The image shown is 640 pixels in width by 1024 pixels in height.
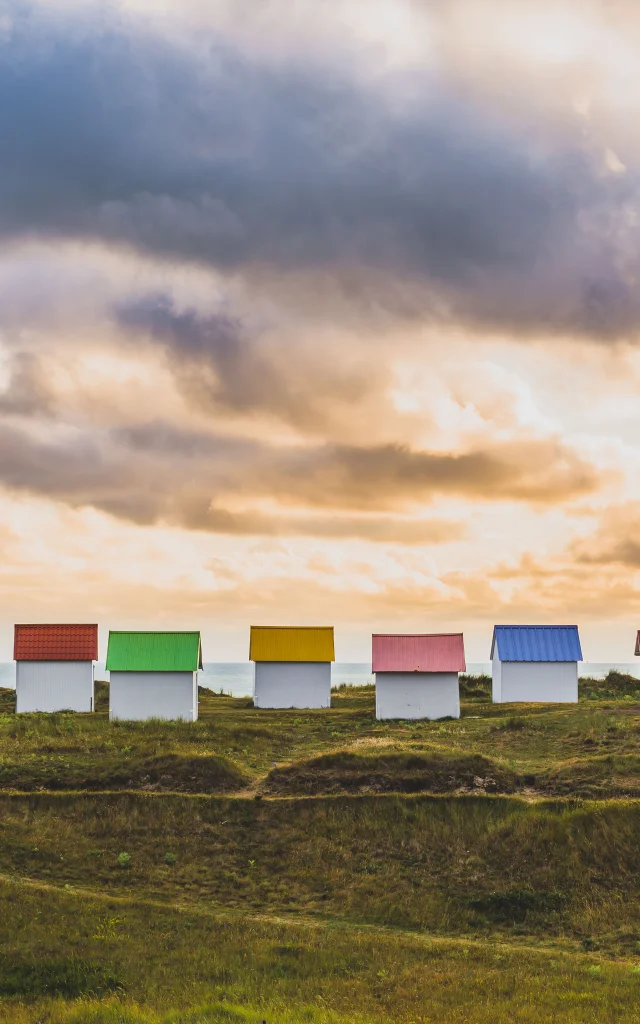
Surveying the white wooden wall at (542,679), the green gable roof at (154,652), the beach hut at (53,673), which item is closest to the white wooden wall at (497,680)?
the white wooden wall at (542,679)

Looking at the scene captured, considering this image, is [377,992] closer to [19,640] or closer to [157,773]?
[157,773]

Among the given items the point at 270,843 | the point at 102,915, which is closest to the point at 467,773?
the point at 270,843

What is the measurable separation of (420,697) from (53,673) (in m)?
25.9

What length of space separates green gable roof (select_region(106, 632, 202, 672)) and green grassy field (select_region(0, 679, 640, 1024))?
12412 mm

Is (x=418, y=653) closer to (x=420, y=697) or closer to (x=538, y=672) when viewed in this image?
(x=420, y=697)

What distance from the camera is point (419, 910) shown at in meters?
30.5

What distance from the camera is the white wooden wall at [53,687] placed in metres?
67.3

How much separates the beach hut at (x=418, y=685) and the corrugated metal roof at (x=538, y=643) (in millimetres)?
5701

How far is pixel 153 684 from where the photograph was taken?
64.8 m

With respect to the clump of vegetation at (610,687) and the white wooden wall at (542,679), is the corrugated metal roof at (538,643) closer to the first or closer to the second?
the white wooden wall at (542,679)

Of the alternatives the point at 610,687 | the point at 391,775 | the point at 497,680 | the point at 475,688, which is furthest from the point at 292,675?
the point at 391,775

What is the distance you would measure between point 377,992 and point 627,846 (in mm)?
14149

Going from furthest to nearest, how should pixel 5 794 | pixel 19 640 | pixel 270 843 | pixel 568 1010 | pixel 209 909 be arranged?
pixel 19 640 < pixel 5 794 < pixel 270 843 < pixel 209 909 < pixel 568 1010

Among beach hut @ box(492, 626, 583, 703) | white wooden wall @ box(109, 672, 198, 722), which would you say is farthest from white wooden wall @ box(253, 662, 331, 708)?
beach hut @ box(492, 626, 583, 703)
